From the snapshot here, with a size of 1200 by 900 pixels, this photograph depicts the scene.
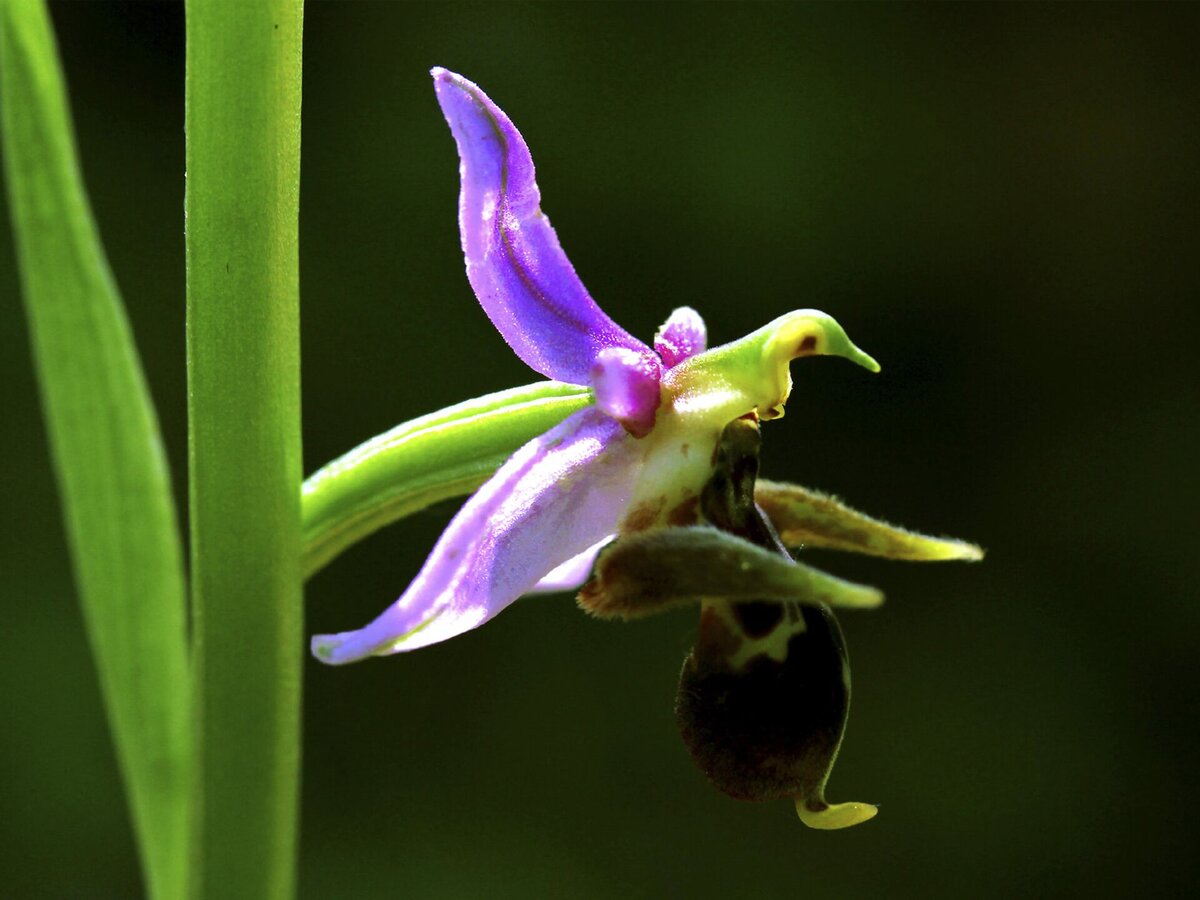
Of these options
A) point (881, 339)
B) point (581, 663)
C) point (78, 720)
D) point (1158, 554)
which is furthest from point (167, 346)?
point (1158, 554)

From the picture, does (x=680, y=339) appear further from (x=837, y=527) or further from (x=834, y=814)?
(x=834, y=814)

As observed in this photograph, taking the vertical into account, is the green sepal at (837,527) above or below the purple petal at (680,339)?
below

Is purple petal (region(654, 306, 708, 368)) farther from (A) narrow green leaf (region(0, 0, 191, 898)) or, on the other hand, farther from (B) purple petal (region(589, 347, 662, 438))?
(A) narrow green leaf (region(0, 0, 191, 898))

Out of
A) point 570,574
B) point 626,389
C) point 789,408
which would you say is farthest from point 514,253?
point 789,408

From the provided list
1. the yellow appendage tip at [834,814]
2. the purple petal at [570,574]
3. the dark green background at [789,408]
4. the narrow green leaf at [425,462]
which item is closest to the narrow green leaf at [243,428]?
the narrow green leaf at [425,462]

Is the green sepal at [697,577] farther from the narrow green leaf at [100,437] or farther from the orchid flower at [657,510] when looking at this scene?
the narrow green leaf at [100,437]

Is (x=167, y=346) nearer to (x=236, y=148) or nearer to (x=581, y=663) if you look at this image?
(x=581, y=663)
